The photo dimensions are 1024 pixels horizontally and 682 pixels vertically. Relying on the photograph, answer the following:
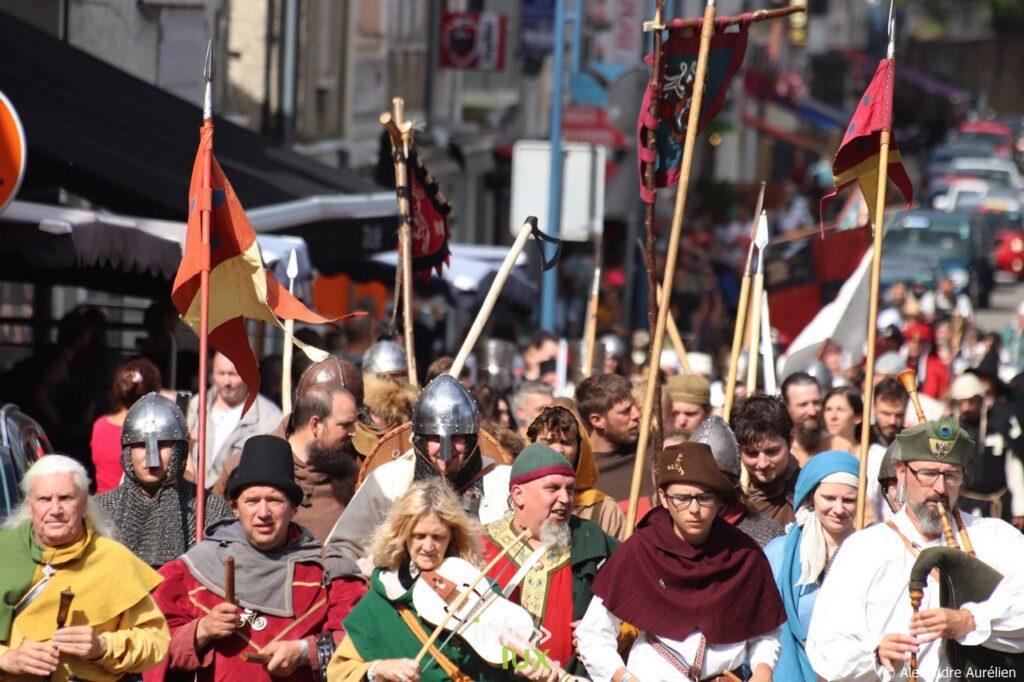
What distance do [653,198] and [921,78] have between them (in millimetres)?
85078

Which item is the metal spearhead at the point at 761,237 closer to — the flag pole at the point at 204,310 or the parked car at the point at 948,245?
the flag pole at the point at 204,310

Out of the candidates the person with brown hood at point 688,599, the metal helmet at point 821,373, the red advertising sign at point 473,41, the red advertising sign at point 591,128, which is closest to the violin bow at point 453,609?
the person with brown hood at point 688,599

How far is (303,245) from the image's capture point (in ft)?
40.4

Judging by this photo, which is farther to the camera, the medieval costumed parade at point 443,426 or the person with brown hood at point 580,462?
the person with brown hood at point 580,462

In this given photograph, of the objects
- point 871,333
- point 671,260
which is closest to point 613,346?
point 671,260

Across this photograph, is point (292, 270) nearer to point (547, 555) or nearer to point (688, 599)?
point (547, 555)

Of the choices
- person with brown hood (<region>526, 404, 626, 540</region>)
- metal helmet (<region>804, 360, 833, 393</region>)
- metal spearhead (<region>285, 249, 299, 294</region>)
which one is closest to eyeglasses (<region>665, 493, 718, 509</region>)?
person with brown hood (<region>526, 404, 626, 540</region>)

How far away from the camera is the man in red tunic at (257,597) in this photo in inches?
260

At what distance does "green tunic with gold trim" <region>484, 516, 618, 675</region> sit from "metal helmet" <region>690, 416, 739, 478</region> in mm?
1379

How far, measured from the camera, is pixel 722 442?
8156 millimetres

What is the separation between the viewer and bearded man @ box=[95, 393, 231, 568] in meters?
7.47

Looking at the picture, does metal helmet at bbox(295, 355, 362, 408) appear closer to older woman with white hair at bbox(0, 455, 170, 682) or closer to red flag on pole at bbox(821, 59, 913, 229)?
red flag on pole at bbox(821, 59, 913, 229)

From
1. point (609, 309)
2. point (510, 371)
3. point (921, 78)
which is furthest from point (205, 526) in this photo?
point (921, 78)

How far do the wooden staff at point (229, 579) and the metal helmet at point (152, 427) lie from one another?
1119 mm
